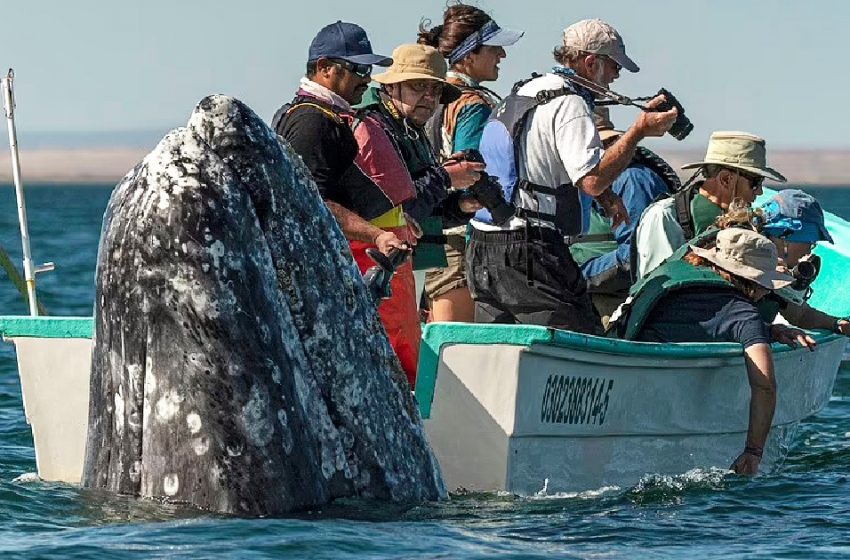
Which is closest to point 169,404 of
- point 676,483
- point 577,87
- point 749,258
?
point 676,483

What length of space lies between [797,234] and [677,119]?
7.06ft

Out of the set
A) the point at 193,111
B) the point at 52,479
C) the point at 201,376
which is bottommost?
the point at 52,479

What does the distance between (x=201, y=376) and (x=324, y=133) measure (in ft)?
6.69

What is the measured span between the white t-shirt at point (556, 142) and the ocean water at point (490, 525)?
4.90 ft

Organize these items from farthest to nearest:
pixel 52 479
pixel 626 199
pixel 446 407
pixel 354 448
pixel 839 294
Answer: pixel 839 294
pixel 626 199
pixel 52 479
pixel 446 407
pixel 354 448

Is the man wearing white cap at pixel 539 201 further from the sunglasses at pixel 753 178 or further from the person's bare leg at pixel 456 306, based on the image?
the sunglasses at pixel 753 178

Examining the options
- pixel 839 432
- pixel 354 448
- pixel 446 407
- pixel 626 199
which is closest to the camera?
pixel 354 448

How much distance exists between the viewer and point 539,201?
859 centimetres

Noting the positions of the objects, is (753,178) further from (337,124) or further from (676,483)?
(337,124)

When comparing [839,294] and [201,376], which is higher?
[839,294]

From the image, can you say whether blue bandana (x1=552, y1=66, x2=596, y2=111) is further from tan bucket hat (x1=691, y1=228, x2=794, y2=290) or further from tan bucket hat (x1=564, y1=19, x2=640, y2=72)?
tan bucket hat (x1=691, y1=228, x2=794, y2=290)

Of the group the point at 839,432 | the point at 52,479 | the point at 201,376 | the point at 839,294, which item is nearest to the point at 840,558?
the point at 201,376

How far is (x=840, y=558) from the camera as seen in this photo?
22.2ft

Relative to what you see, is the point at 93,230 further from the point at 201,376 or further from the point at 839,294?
the point at 201,376
